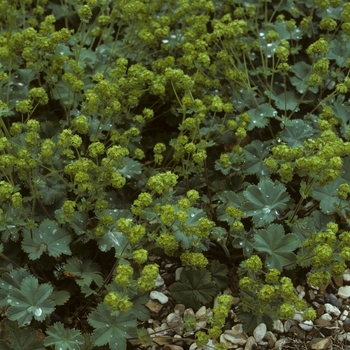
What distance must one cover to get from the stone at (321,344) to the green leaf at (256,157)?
2.74 ft

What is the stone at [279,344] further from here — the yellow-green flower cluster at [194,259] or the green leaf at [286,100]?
the green leaf at [286,100]

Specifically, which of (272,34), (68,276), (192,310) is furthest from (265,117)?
(68,276)

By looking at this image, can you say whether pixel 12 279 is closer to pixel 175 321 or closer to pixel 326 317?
pixel 175 321

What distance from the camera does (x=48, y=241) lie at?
2.57 meters

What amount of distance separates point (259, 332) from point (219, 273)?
0.32 metres

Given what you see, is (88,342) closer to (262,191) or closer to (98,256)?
(98,256)

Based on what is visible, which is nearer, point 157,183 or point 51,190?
point 157,183

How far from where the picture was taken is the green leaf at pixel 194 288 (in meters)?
2.66

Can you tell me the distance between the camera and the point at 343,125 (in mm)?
3072

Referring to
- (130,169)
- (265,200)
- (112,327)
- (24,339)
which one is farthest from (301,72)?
(24,339)

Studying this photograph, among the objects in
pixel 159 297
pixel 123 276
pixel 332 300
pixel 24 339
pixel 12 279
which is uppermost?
pixel 123 276

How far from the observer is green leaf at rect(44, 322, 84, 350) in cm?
233

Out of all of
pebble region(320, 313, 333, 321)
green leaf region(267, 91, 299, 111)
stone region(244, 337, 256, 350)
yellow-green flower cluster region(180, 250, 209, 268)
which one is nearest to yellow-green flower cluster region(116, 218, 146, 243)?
yellow-green flower cluster region(180, 250, 209, 268)

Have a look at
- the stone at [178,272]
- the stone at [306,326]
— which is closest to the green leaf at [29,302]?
the stone at [178,272]
